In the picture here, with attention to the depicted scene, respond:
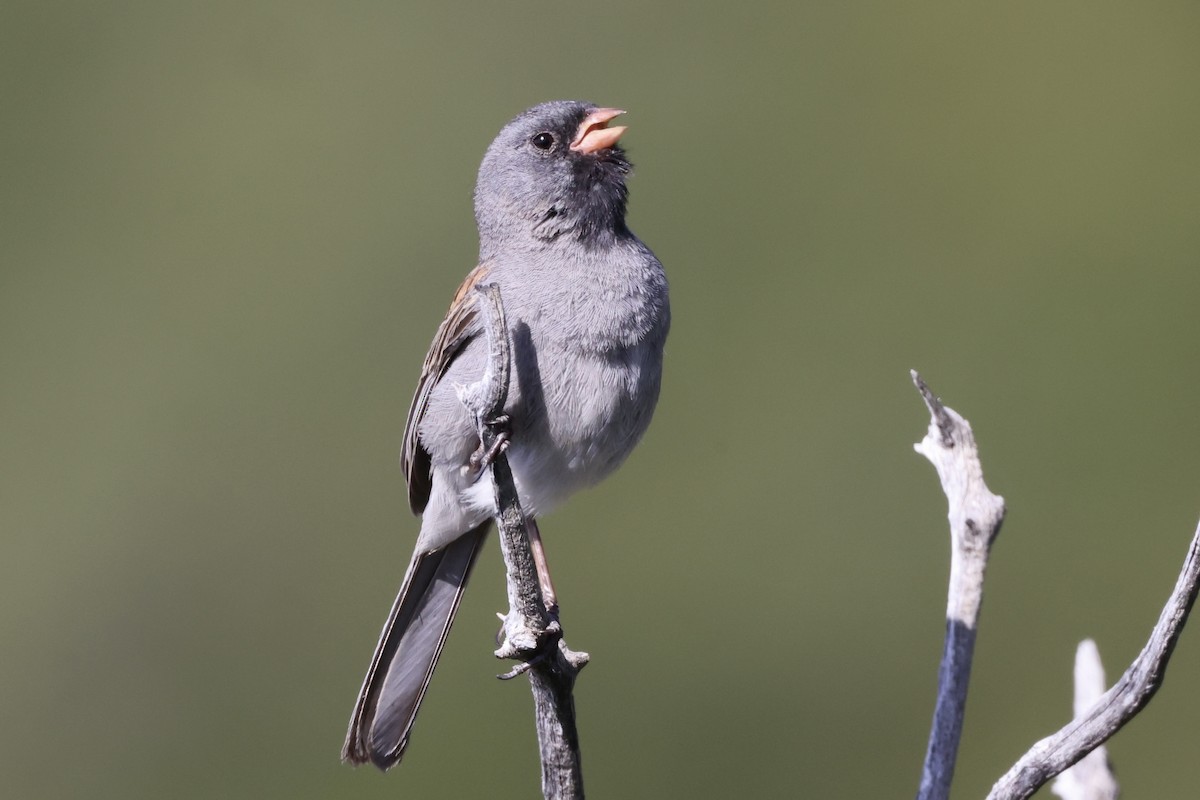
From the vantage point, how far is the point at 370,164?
5.65 metres

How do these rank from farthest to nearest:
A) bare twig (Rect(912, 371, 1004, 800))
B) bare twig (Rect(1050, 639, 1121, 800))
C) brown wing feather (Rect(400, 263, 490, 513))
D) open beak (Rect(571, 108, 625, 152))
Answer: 1. open beak (Rect(571, 108, 625, 152))
2. brown wing feather (Rect(400, 263, 490, 513))
3. bare twig (Rect(1050, 639, 1121, 800))
4. bare twig (Rect(912, 371, 1004, 800))

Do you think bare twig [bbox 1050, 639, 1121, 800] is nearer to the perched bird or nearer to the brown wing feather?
the perched bird

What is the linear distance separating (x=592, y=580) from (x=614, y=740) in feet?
1.91

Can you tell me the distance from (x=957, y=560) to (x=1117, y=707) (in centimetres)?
40

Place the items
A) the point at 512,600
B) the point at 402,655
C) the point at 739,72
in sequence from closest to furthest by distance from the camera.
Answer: the point at 512,600, the point at 402,655, the point at 739,72

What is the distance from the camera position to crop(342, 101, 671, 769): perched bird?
2846mm

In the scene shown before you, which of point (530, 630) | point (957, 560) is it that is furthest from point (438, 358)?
point (957, 560)

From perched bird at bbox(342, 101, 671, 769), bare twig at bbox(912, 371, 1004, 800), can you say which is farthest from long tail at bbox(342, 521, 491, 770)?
bare twig at bbox(912, 371, 1004, 800)

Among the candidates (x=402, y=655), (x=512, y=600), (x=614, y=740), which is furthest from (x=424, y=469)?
(x=614, y=740)

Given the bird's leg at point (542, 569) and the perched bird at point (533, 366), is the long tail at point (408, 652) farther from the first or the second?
the bird's leg at point (542, 569)

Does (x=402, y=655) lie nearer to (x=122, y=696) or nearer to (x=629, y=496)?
(x=629, y=496)

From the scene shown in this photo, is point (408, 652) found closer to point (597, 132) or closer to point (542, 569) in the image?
point (542, 569)

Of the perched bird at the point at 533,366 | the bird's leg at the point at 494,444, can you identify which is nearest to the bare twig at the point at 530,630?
the bird's leg at the point at 494,444

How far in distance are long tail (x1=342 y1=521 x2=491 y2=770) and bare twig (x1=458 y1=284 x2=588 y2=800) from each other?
2.19 ft
